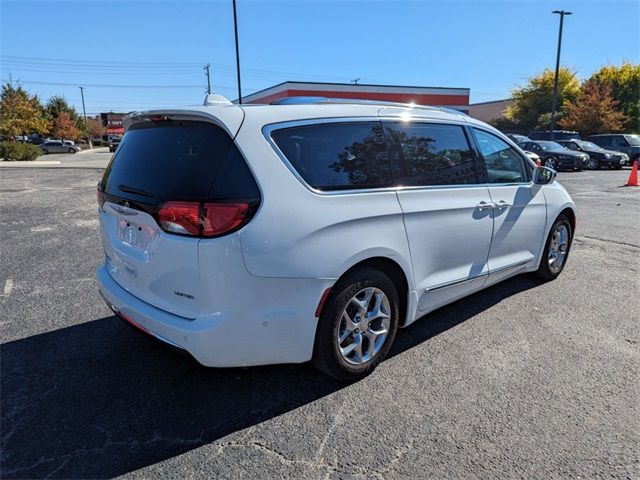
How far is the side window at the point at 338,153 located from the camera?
270 centimetres

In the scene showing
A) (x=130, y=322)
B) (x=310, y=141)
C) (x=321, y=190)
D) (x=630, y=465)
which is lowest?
(x=630, y=465)

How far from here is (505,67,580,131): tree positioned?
45812 mm

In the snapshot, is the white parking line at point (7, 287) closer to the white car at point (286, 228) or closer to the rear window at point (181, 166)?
the white car at point (286, 228)

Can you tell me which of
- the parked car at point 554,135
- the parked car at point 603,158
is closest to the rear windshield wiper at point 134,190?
the parked car at point 603,158

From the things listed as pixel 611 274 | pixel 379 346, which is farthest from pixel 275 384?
pixel 611 274

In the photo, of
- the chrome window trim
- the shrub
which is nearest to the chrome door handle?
the chrome window trim

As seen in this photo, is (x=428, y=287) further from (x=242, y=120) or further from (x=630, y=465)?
(x=242, y=120)

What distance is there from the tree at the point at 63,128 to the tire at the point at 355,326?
7598 cm

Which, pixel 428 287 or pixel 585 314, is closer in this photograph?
pixel 428 287

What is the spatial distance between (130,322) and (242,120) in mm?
1448

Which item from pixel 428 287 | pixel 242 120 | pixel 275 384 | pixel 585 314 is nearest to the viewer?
pixel 242 120

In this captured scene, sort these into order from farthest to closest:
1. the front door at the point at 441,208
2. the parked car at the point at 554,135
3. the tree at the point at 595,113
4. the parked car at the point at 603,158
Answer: the tree at the point at 595,113, the parked car at the point at 554,135, the parked car at the point at 603,158, the front door at the point at 441,208

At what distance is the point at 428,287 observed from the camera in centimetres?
334

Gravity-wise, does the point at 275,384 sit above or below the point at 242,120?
below
